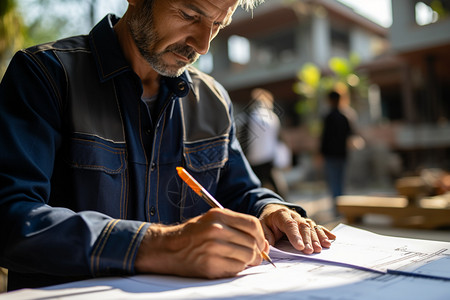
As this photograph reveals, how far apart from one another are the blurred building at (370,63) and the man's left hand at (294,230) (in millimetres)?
7185

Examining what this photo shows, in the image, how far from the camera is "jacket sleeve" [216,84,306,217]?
1374 millimetres

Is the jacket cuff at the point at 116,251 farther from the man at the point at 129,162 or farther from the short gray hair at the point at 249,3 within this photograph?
the short gray hair at the point at 249,3

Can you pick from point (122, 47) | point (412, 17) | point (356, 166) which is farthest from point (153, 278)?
point (412, 17)

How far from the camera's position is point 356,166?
1048cm

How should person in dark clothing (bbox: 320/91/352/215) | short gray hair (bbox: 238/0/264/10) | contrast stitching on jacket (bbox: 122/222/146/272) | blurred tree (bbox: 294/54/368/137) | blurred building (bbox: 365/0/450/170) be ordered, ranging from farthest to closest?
blurred tree (bbox: 294/54/368/137)
blurred building (bbox: 365/0/450/170)
person in dark clothing (bbox: 320/91/352/215)
short gray hair (bbox: 238/0/264/10)
contrast stitching on jacket (bbox: 122/222/146/272)

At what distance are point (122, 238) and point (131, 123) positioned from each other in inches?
20.7

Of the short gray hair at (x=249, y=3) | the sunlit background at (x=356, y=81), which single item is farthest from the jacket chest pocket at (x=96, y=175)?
the sunlit background at (x=356, y=81)

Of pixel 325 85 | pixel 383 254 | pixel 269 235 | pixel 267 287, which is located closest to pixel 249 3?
pixel 269 235

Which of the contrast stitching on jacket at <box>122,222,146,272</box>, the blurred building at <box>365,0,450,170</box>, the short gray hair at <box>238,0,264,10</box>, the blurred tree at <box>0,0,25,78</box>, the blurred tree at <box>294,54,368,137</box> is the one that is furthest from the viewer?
the blurred tree at <box>294,54,368,137</box>

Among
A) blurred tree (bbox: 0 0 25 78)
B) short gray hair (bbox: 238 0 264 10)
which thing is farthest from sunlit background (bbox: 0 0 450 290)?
short gray hair (bbox: 238 0 264 10)

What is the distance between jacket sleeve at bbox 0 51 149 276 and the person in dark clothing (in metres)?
4.76

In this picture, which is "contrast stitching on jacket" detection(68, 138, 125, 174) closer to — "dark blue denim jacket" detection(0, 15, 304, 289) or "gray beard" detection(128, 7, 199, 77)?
"dark blue denim jacket" detection(0, 15, 304, 289)

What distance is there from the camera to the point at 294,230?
3.63 feet

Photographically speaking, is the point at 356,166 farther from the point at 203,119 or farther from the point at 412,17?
Result: the point at 203,119
